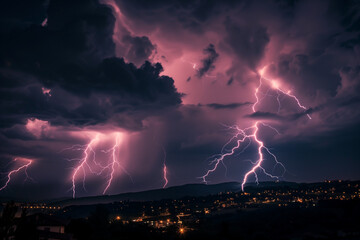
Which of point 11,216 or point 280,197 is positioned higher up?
point 11,216

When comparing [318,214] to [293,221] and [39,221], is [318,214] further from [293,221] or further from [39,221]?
[39,221]

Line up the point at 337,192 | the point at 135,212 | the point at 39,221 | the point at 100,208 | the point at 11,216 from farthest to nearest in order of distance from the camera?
the point at 135,212
the point at 337,192
the point at 100,208
the point at 39,221
the point at 11,216

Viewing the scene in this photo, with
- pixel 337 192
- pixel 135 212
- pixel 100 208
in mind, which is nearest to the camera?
pixel 100 208

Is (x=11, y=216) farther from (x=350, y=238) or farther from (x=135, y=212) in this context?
(x=135, y=212)

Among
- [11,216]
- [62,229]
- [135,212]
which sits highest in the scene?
[11,216]

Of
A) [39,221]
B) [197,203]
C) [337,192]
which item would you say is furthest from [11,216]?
[197,203]

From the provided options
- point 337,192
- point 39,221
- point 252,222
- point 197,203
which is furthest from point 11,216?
point 197,203

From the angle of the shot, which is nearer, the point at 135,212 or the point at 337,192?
the point at 337,192

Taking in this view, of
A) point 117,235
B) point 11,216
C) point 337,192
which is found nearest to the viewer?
point 11,216

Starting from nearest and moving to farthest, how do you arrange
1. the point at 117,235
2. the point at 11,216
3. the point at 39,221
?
the point at 11,216 < the point at 39,221 < the point at 117,235
